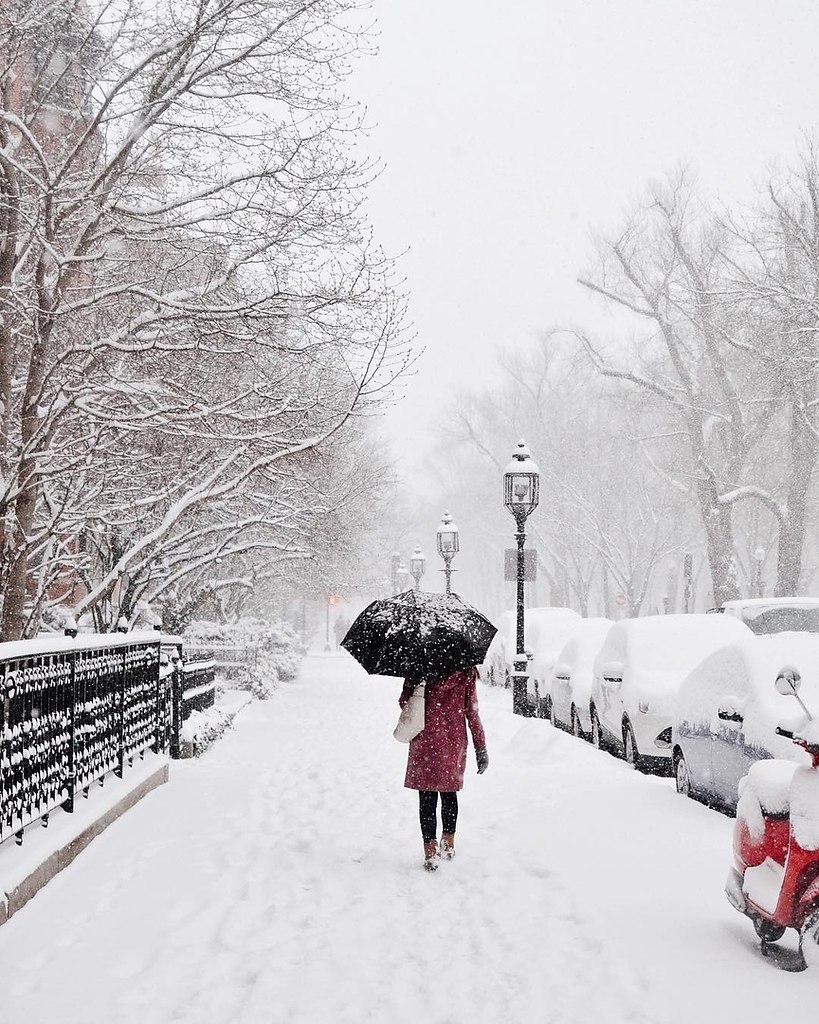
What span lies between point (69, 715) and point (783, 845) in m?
4.66

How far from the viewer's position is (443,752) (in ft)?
24.5

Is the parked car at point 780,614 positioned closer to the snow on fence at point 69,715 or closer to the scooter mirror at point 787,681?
the snow on fence at point 69,715

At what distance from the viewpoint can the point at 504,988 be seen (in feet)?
16.5

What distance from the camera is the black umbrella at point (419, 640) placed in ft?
24.4

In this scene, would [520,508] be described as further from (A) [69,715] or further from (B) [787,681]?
(B) [787,681]

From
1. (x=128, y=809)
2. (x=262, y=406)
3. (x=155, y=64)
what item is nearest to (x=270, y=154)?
(x=155, y=64)

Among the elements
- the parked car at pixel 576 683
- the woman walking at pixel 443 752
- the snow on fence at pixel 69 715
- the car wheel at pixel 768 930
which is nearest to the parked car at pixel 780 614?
the parked car at pixel 576 683

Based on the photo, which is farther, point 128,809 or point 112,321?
point 112,321

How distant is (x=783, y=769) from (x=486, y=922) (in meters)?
1.87

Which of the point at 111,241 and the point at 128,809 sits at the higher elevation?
the point at 111,241

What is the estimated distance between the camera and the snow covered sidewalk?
15.8 feet

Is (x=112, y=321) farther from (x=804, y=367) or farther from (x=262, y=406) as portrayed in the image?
(x=804, y=367)

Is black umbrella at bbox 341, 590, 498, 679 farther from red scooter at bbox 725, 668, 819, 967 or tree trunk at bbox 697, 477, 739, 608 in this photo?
tree trunk at bbox 697, 477, 739, 608

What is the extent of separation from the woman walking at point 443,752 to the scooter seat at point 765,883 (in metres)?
2.47
